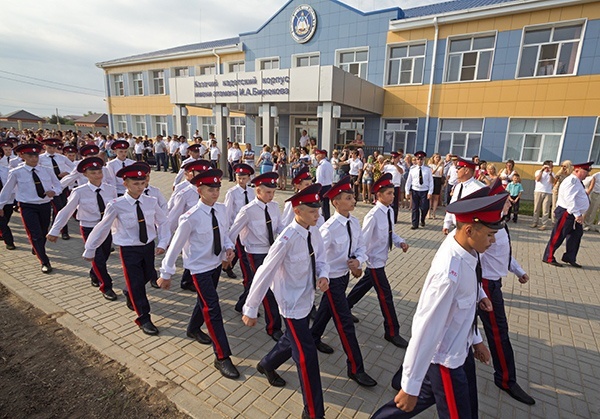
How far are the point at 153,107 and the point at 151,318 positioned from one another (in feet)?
87.3

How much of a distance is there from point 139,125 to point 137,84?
348cm

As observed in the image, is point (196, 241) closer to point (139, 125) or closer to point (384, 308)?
point (384, 308)

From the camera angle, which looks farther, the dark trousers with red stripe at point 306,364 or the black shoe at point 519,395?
the black shoe at point 519,395

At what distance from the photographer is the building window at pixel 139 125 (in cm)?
2815

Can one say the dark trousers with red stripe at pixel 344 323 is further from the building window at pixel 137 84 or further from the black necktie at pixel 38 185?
the building window at pixel 137 84

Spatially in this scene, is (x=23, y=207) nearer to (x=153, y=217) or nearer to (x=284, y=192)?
(x=153, y=217)

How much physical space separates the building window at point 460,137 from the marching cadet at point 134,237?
16.0 m

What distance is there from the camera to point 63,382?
3.33 meters

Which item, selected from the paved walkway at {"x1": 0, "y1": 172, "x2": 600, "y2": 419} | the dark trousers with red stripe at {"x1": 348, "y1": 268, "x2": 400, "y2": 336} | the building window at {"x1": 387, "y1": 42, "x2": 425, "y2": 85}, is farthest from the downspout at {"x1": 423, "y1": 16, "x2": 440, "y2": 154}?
the dark trousers with red stripe at {"x1": 348, "y1": 268, "x2": 400, "y2": 336}

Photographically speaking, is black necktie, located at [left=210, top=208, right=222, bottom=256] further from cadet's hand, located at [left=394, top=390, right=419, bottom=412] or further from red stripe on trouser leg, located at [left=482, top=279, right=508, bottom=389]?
red stripe on trouser leg, located at [left=482, top=279, right=508, bottom=389]

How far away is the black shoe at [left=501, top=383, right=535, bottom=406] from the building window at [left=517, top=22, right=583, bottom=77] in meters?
16.0

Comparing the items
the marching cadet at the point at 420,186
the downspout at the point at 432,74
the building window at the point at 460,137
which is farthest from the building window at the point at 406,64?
the marching cadet at the point at 420,186

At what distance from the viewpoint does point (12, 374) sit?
Answer: 11.3ft

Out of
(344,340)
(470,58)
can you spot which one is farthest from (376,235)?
(470,58)
